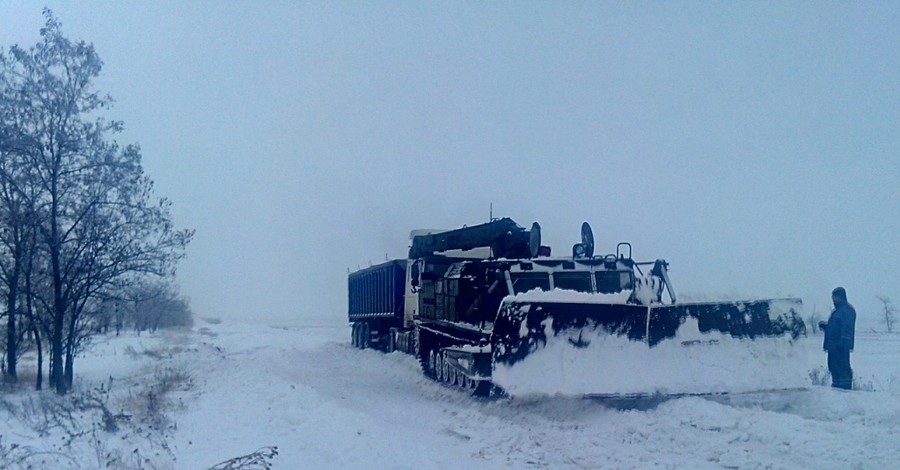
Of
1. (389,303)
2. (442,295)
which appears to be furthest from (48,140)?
(389,303)

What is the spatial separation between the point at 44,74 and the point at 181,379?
7212mm

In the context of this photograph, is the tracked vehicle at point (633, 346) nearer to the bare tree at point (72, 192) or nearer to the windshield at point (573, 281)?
the windshield at point (573, 281)

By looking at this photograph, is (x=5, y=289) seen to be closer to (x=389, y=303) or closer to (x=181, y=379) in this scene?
(x=181, y=379)

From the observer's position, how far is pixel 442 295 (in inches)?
612

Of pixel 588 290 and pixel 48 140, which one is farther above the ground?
pixel 48 140

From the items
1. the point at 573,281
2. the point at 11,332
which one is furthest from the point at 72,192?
the point at 573,281

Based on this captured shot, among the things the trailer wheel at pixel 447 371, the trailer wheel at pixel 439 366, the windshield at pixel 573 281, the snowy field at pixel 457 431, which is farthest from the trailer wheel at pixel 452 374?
the windshield at pixel 573 281

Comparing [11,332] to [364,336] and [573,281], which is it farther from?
[364,336]

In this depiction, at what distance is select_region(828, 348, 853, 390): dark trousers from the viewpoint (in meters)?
12.0

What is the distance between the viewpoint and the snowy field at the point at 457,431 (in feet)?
25.3

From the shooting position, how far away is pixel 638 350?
37.1 ft

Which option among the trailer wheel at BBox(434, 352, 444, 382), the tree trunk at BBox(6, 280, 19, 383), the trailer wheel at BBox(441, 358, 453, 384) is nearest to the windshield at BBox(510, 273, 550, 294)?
the trailer wheel at BBox(441, 358, 453, 384)

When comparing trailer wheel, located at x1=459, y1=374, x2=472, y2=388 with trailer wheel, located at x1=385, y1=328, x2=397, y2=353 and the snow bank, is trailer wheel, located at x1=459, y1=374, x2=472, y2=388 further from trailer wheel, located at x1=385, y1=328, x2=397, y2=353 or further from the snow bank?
trailer wheel, located at x1=385, y1=328, x2=397, y2=353

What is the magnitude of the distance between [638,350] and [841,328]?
327 centimetres
